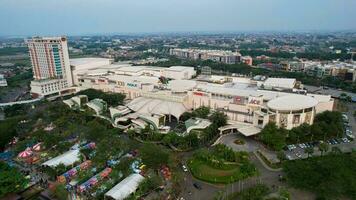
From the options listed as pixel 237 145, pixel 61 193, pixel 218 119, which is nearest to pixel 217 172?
pixel 237 145

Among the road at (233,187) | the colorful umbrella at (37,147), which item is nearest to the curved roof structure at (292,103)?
the road at (233,187)

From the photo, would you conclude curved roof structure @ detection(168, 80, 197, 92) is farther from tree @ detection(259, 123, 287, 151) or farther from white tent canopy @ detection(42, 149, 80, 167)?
white tent canopy @ detection(42, 149, 80, 167)

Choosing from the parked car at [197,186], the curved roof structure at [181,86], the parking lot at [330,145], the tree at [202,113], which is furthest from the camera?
the curved roof structure at [181,86]

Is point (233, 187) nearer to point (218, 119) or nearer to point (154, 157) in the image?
point (154, 157)

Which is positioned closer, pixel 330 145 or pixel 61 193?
pixel 61 193

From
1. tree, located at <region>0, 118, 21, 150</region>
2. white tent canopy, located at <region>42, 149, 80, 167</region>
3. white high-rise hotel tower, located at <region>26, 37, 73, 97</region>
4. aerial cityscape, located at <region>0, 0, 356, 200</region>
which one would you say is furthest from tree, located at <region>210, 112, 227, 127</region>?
white high-rise hotel tower, located at <region>26, 37, 73, 97</region>

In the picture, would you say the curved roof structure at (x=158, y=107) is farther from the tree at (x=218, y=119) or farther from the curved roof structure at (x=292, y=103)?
the curved roof structure at (x=292, y=103)

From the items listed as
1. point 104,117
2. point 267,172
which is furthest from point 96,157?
point 267,172
